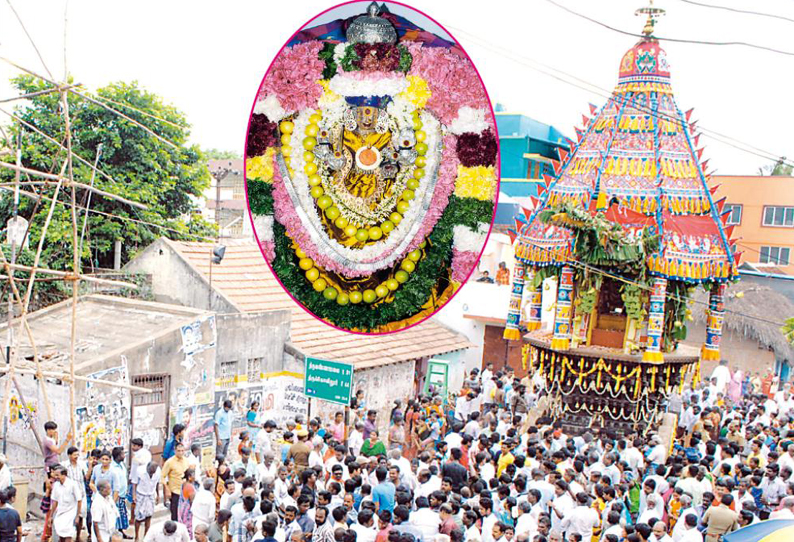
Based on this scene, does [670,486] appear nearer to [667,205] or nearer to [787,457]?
[787,457]

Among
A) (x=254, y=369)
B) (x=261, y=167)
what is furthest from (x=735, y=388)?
(x=261, y=167)

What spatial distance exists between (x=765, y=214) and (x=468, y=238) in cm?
3138

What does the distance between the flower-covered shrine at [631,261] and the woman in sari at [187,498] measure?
7.25 meters

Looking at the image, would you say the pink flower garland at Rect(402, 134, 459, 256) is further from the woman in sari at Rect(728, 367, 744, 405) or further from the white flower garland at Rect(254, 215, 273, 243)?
the woman in sari at Rect(728, 367, 744, 405)

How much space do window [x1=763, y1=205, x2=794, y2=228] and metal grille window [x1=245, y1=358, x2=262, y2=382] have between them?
81.9 feet

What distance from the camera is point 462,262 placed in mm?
3904

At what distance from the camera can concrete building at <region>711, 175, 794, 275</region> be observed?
101ft

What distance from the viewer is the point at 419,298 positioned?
401cm

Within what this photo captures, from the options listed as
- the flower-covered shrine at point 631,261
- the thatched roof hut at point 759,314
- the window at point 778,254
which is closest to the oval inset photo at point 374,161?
the flower-covered shrine at point 631,261

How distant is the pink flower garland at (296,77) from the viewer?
12.6ft

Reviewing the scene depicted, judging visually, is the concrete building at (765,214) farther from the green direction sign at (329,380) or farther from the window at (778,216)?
the green direction sign at (329,380)

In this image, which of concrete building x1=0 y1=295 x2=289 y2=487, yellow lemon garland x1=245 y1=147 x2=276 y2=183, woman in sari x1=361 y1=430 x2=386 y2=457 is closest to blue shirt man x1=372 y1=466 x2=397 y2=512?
woman in sari x1=361 y1=430 x2=386 y2=457

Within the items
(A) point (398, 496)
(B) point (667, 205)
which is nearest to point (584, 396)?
(B) point (667, 205)

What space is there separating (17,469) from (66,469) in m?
3.57
